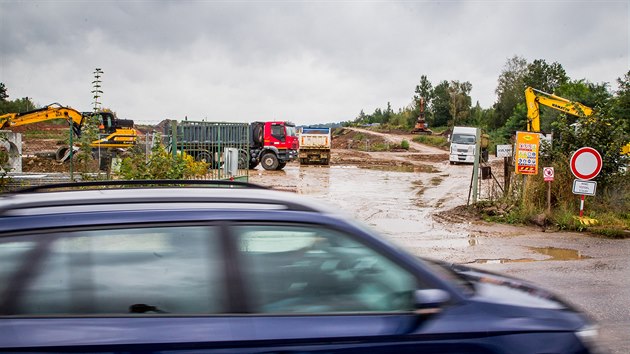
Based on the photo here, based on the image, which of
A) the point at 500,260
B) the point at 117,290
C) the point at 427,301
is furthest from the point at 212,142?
the point at 427,301

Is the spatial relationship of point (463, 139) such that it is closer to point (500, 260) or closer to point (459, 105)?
point (500, 260)

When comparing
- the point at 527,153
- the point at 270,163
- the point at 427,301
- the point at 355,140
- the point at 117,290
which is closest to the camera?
the point at 117,290

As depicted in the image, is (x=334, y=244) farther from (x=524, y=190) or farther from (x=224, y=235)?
(x=524, y=190)

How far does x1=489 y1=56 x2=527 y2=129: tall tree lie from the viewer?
75875mm

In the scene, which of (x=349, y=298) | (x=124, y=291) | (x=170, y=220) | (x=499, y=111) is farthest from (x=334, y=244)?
(x=499, y=111)

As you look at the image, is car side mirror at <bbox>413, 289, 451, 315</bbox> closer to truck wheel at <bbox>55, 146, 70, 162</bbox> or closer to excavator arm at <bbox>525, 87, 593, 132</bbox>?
excavator arm at <bbox>525, 87, 593, 132</bbox>

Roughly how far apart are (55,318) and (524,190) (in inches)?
495

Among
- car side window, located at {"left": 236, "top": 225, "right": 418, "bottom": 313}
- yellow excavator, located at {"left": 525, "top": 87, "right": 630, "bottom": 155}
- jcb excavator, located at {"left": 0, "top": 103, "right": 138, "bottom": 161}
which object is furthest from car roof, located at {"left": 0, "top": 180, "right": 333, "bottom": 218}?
jcb excavator, located at {"left": 0, "top": 103, "right": 138, "bottom": 161}

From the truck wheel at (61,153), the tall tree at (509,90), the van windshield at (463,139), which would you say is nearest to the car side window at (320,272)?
the truck wheel at (61,153)

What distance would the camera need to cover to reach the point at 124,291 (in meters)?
2.80

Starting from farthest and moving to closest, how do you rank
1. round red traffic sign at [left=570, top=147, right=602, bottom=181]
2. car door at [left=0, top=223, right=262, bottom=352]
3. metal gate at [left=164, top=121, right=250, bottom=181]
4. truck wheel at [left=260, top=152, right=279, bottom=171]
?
1. truck wheel at [left=260, top=152, right=279, bottom=171]
2. metal gate at [left=164, top=121, right=250, bottom=181]
3. round red traffic sign at [left=570, top=147, right=602, bottom=181]
4. car door at [left=0, top=223, right=262, bottom=352]

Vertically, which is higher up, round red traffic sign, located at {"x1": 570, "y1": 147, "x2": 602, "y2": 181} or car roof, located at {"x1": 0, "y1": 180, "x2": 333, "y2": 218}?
round red traffic sign, located at {"x1": 570, "y1": 147, "x2": 602, "y2": 181}

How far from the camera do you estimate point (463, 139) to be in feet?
131

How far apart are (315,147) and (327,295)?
3349cm
